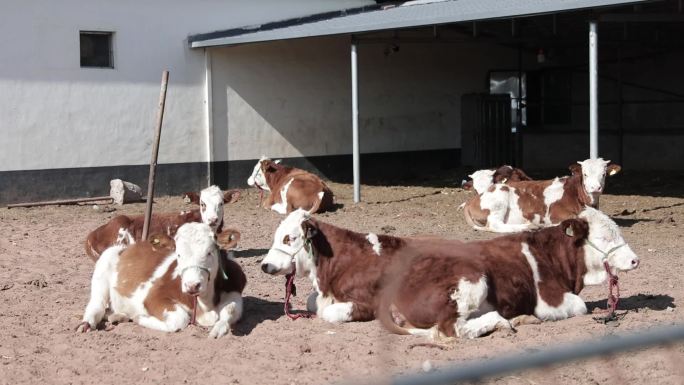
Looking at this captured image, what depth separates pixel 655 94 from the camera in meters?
21.7

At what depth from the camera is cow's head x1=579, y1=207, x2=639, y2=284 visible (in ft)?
23.6

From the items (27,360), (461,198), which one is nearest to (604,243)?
(27,360)

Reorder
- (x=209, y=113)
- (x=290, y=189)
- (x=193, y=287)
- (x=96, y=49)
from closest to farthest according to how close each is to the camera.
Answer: (x=193, y=287), (x=290, y=189), (x=96, y=49), (x=209, y=113)

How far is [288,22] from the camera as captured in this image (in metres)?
20.3

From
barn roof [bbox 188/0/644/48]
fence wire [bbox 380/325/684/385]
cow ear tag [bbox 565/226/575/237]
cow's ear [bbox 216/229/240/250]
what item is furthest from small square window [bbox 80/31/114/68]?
fence wire [bbox 380/325/684/385]

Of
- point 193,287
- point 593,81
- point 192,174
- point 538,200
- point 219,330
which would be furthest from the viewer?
Result: point 192,174

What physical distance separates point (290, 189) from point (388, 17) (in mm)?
4747

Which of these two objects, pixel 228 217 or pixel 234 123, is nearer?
pixel 228 217

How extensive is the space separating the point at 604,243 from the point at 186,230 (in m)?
3.00

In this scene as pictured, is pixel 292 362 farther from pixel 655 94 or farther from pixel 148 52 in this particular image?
pixel 655 94

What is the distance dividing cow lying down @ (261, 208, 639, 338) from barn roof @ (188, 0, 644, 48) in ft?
18.7

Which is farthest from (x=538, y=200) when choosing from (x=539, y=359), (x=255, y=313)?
(x=539, y=359)

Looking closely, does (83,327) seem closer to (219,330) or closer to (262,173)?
(219,330)

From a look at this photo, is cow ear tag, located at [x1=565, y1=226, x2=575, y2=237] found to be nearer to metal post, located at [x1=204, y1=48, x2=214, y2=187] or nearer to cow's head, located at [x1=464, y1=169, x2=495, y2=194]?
cow's head, located at [x1=464, y1=169, x2=495, y2=194]
